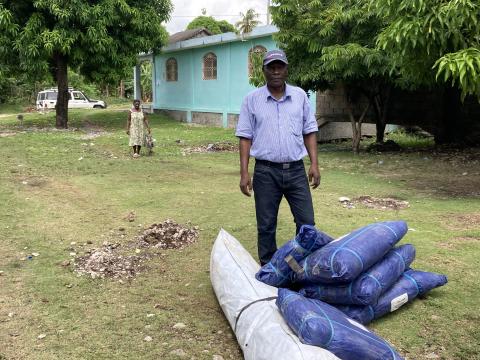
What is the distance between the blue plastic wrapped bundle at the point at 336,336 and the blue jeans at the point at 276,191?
1.17 metres

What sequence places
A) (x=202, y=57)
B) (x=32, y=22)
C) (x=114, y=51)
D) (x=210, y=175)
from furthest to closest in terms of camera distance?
1. (x=202, y=57)
2. (x=114, y=51)
3. (x=32, y=22)
4. (x=210, y=175)

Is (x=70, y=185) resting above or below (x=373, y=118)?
below

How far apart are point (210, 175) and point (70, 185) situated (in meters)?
2.51

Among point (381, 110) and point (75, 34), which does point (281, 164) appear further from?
point (75, 34)

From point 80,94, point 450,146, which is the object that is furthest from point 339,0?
point 80,94

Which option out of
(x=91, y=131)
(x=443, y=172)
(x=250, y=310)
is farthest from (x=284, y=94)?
(x=91, y=131)

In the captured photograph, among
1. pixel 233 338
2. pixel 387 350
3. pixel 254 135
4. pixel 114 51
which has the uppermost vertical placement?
pixel 114 51

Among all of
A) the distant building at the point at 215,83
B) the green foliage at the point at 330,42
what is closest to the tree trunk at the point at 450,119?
the green foliage at the point at 330,42

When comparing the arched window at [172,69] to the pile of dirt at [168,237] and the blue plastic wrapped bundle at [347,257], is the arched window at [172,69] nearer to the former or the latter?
the pile of dirt at [168,237]

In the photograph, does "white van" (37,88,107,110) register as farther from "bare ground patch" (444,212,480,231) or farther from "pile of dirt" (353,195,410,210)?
"bare ground patch" (444,212,480,231)

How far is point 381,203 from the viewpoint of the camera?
7.14 metres

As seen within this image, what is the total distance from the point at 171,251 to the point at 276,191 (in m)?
1.66

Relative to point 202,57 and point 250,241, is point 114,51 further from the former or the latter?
point 250,241

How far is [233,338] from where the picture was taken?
10.9ft
